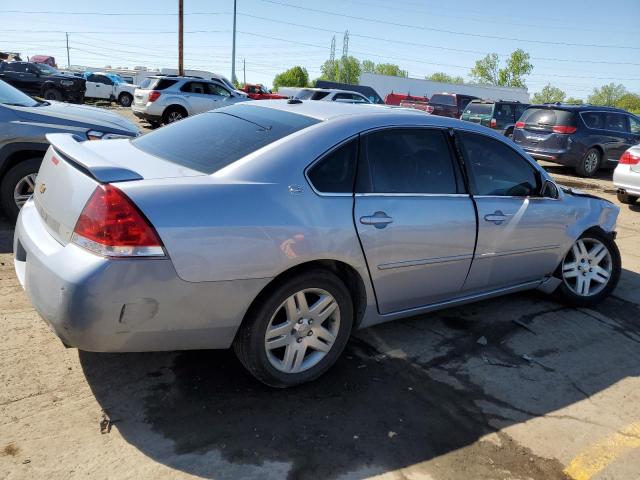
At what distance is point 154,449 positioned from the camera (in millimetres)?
2494

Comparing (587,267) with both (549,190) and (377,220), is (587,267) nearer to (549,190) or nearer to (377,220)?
(549,190)

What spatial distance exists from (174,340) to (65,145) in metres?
1.36

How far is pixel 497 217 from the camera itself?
12.3 feet

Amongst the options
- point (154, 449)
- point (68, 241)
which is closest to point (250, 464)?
point (154, 449)

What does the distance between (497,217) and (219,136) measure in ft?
6.46

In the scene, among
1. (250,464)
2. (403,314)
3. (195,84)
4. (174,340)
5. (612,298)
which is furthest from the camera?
(195,84)

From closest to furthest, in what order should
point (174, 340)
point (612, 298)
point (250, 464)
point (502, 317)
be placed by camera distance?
point (250, 464) < point (174, 340) < point (502, 317) < point (612, 298)

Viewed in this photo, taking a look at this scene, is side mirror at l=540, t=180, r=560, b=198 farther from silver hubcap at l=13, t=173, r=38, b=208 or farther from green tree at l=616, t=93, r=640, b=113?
green tree at l=616, t=93, r=640, b=113

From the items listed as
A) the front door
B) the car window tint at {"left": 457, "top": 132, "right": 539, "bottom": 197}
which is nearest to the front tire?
the front door

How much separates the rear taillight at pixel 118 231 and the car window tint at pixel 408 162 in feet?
4.31

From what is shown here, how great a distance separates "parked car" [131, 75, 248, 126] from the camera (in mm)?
16656

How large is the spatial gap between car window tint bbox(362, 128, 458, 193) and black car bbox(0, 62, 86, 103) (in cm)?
2406

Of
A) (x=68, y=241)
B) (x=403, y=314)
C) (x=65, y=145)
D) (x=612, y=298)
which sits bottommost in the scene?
(x=612, y=298)

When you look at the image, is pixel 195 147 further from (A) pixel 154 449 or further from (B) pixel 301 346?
(A) pixel 154 449
